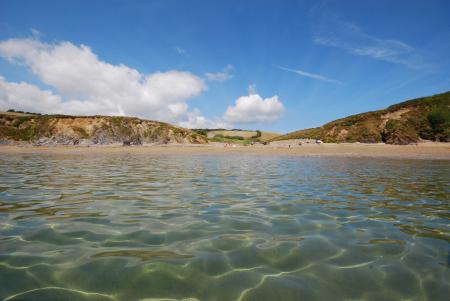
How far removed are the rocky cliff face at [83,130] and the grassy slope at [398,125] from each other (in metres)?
31.8

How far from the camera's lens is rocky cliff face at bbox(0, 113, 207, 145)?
5478 cm

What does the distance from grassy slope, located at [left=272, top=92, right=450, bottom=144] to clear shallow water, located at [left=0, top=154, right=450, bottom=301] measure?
145 feet

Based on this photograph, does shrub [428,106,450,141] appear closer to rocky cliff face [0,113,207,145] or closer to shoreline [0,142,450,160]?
shoreline [0,142,450,160]

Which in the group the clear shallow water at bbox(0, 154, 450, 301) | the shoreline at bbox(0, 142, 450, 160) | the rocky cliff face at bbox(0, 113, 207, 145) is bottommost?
the clear shallow water at bbox(0, 154, 450, 301)

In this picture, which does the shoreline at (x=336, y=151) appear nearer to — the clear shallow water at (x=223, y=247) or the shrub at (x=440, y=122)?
the shrub at (x=440, y=122)

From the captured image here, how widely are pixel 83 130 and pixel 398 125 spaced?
2247 inches

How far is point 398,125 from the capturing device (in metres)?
48.3

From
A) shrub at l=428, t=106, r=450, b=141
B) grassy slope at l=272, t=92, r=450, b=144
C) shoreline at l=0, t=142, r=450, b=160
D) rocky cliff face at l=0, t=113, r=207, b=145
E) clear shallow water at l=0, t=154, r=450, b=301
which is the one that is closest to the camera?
clear shallow water at l=0, t=154, r=450, b=301

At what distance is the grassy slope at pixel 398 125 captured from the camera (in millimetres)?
44406

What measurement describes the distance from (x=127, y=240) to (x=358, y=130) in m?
60.5

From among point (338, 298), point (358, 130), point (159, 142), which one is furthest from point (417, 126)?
point (338, 298)

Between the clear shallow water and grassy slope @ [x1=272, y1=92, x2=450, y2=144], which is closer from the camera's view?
the clear shallow water

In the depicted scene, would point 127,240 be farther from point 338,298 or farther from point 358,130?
point 358,130

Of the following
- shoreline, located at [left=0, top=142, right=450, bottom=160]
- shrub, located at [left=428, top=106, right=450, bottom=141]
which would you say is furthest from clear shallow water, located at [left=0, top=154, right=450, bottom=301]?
shrub, located at [left=428, top=106, right=450, bottom=141]
